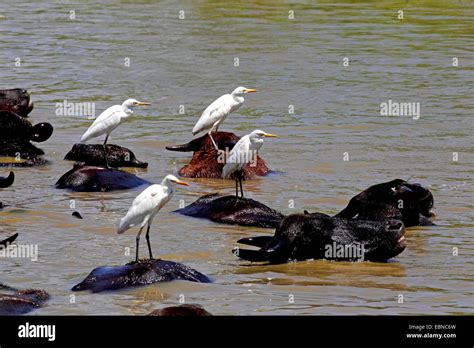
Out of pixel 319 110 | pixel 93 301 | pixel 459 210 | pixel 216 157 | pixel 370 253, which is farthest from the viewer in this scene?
pixel 319 110

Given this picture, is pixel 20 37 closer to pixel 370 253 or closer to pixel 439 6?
pixel 439 6

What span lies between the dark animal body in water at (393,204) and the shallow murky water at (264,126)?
203 millimetres

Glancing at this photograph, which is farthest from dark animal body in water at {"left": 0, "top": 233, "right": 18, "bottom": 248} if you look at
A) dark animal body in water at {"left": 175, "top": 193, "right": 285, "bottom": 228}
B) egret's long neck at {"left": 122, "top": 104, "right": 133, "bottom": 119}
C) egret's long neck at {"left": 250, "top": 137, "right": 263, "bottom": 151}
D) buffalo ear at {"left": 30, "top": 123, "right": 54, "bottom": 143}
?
egret's long neck at {"left": 122, "top": 104, "right": 133, "bottom": 119}

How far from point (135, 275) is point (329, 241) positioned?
68.9 inches

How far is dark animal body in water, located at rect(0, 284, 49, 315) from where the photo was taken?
29.3 ft

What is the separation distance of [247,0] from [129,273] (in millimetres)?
26191

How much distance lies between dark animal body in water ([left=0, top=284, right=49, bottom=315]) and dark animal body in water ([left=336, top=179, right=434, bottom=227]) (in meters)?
3.22

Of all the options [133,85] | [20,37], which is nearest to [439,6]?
[20,37]

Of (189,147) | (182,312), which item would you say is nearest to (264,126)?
(189,147)

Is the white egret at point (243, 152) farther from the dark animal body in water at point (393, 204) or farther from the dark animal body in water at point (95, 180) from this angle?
the dark animal body in water at point (393, 204)

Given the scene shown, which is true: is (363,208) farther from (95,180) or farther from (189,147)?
(189,147)

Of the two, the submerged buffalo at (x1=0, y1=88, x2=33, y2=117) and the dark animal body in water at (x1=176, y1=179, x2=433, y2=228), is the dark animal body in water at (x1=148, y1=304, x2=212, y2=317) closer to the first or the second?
the dark animal body in water at (x1=176, y1=179, x2=433, y2=228)

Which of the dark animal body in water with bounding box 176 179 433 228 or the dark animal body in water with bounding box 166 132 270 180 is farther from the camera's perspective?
the dark animal body in water with bounding box 166 132 270 180

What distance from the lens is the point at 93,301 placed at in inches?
372
